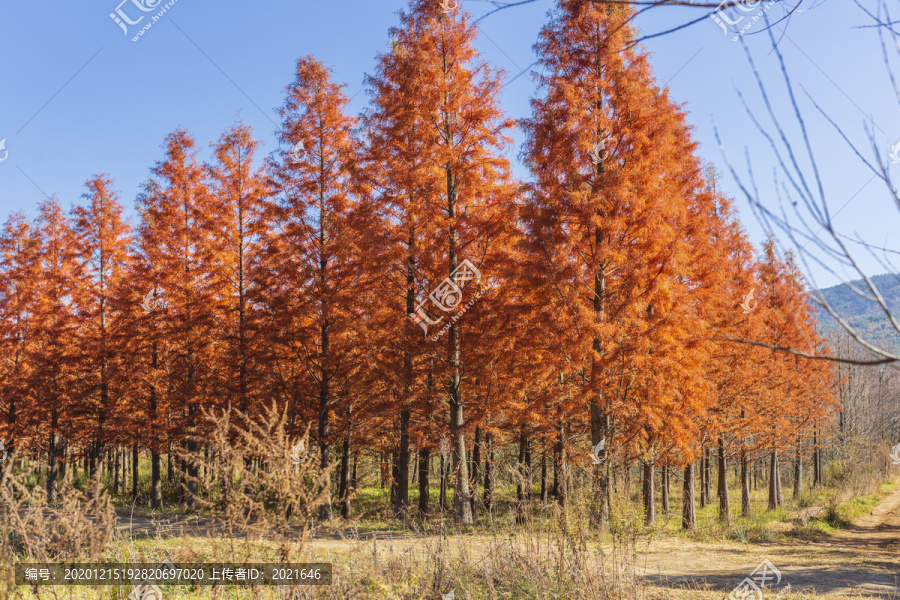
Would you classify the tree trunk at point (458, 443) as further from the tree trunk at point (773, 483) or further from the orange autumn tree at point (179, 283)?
the tree trunk at point (773, 483)

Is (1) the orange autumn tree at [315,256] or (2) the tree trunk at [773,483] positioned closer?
(1) the orange autumn tree at [315,256]

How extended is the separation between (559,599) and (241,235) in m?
15.3

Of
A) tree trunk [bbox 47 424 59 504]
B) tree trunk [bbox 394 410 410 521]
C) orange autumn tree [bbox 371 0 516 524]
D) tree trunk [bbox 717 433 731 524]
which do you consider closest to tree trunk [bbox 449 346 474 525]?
orange autumn tree [bbox 371 0 516 524]

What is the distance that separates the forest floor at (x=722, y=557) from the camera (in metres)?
7.52

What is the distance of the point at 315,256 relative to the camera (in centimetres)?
1591

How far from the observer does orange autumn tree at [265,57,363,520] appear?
15.3 meters

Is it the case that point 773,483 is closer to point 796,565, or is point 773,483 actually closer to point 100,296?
point 796,565

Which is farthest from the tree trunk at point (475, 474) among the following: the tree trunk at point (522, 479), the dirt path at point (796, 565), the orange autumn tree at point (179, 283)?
the orange autumn tree at point (179, 283)

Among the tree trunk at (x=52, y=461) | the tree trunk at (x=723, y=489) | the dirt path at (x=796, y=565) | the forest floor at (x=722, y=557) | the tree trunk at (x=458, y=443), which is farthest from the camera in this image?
the tree trunk at (x=52, y=461)

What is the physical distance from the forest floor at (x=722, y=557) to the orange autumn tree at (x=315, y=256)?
455cm

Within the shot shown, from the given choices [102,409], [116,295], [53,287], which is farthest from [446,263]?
[53,287]

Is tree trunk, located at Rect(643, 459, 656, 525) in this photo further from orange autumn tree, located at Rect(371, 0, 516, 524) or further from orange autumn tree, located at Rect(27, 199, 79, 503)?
orange autumn tree, located at Rect(27, 199, 79, 503)

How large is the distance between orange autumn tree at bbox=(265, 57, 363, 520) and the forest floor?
455 cm

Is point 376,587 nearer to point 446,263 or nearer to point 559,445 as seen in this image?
point 446,263
